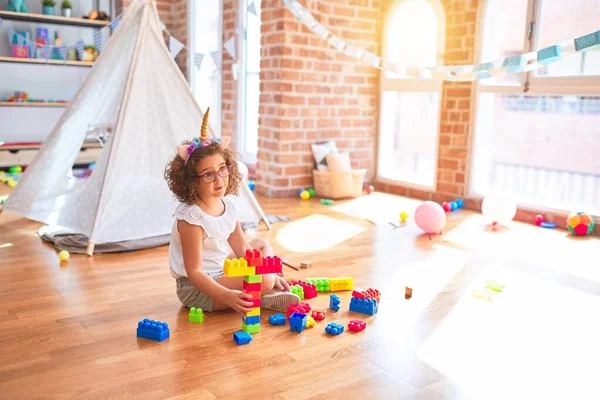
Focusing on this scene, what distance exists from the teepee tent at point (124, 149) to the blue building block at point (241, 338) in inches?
49.1

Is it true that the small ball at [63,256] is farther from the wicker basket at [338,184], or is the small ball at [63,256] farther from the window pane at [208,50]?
the window pane at [208,50]

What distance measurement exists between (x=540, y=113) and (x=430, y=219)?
126cm

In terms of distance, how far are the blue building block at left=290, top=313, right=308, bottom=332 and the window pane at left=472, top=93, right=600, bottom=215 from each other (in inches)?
94.9

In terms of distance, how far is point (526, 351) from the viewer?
1.87m

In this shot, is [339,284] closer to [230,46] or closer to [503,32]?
[503,32]

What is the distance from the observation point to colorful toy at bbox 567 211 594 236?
3.46 m

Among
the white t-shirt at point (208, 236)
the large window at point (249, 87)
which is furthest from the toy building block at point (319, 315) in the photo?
the large window at point (249, 87)

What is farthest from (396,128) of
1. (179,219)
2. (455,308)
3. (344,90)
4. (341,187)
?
(179,219)

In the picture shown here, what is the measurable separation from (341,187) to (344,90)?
86 centimetres

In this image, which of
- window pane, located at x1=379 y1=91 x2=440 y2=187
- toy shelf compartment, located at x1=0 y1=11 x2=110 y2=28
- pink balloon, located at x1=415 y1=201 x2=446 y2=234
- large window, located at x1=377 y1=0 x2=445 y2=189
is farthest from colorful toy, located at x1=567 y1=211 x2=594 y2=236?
toy shelf compartment, located at x1=0 y1=11 x2=110 y2=28

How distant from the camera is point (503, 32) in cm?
406

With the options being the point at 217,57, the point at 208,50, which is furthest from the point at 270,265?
the point at 208,50

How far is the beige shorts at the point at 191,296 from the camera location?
214 cm

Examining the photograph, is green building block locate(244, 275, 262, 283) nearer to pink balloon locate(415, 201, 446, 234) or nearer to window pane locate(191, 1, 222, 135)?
pink balloon locate(415, 201, 446, 234)
